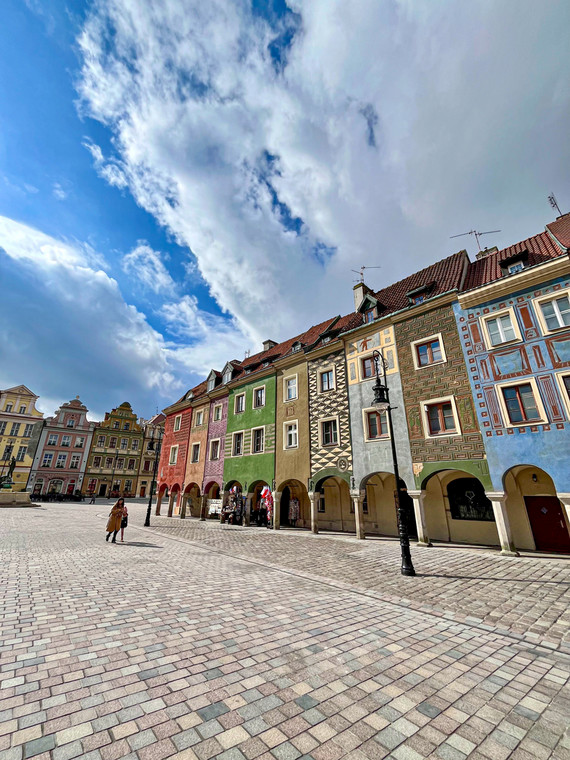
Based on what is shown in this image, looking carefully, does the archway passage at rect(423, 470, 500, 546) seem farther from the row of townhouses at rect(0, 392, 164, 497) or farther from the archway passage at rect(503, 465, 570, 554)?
the row of townhouses at rect(0, 392, 164, 497)

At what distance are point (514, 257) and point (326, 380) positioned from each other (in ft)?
36.5

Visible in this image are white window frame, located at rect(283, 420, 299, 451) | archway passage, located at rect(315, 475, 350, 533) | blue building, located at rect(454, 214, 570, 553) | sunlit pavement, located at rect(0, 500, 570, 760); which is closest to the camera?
sunlit pavement, located at rect(0, 500, 570, 760)

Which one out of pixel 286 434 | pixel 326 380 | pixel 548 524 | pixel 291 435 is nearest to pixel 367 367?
pixel 326 380

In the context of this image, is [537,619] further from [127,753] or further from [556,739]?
[127,753]

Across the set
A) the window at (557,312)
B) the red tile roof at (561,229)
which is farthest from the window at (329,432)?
the red tile roof at (561,229)

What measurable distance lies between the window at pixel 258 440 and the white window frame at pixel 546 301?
54.7 ft

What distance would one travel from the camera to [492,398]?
1354 centimetres

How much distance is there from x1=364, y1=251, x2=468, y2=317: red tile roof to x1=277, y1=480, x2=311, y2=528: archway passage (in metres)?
13.0

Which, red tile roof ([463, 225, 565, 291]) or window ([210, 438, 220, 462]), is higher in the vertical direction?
red tile roof ([463, 225, 565, 291])

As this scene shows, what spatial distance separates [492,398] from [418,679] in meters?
12.2

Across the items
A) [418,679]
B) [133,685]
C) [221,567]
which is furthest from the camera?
[221,567]

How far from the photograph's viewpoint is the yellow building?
50.1m

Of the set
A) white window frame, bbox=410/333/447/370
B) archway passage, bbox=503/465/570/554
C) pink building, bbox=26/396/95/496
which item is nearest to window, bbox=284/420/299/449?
white window frame, bbox=410/333/447/370

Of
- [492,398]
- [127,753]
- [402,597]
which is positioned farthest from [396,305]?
[127,753]
